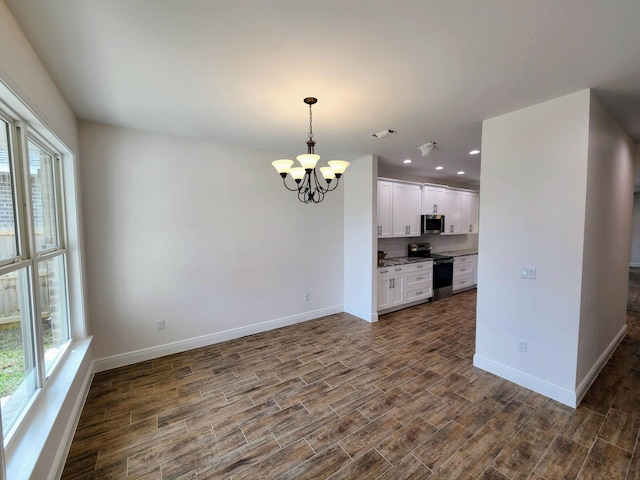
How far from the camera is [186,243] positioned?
3.34 metres

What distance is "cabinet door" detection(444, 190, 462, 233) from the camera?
6.11 metres

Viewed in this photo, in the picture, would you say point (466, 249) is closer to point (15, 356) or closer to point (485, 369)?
point (485, 369)

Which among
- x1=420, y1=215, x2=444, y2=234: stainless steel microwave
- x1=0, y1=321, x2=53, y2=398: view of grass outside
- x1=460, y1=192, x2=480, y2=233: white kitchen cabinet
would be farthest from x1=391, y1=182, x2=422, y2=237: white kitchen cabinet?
x1=0, y1=321, x2=53, y2=398: view of grass outside

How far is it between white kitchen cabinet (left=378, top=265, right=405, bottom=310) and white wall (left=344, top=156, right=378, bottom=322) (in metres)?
0.27

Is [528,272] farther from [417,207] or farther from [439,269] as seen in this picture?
[417,207]

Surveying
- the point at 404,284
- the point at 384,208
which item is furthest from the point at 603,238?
the point at 384,208

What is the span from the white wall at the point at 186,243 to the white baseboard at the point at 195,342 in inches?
0.6

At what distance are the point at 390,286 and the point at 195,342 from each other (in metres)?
3.14

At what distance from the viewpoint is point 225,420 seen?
221 cm

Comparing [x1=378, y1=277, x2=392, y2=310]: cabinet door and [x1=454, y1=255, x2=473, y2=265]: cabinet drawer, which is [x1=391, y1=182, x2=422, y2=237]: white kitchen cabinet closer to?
[x1=378, y1=277, x2=392, y2=310]: cabinet door

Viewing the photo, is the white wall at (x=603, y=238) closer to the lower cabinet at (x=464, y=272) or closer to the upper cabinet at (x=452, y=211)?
the lower cabinet at (x=464, y=272)

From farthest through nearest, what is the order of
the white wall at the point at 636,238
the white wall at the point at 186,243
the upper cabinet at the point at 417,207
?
the white wall at the point at 636,238
the upper cabinet at the point at 417,207
the white wall at the point at 186,243

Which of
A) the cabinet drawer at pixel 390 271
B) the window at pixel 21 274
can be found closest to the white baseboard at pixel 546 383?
the cabinet drawer at pixel 390 271

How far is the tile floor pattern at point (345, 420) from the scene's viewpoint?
5.78ft
